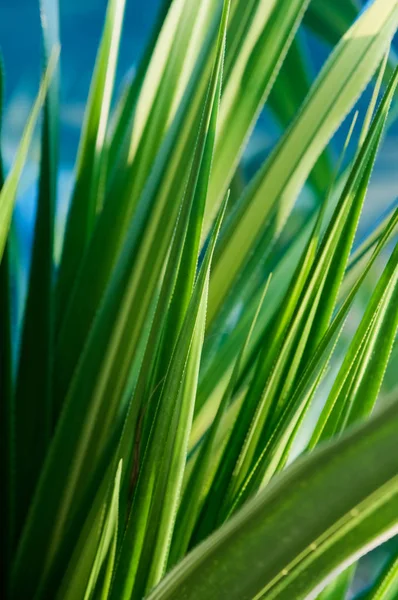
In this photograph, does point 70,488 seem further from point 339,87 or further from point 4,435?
point 339,87

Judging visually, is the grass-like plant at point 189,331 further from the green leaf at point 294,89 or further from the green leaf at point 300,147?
the green leaf at point 294,89

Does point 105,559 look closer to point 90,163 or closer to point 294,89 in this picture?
point 90,163

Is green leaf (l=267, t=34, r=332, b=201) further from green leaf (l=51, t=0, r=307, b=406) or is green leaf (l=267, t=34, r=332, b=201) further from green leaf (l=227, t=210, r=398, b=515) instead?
green leaf (l=227, t=210, r=398, b=515)

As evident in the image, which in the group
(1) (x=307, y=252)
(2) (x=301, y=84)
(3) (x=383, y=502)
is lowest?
(3) (x=383, y=502)

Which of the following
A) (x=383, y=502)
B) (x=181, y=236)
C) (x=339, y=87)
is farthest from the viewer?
(x=339, y=87)

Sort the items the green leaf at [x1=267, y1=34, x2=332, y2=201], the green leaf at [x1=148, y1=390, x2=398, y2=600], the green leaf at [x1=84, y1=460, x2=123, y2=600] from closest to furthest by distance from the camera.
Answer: the green leaf at [x1=148, y1=390, x2=398, y2=600] < the green leaf at [x1=84, y1=460, x2=123, y2=600] < the green leaf at [x1=267, y1=34, x2=332, y2=201]

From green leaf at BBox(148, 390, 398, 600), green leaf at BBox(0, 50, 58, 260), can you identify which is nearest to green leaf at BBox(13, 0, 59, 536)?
green leaf at BBox(0, 50, 58, 260)

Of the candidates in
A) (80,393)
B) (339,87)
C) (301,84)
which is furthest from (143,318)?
(301,84)

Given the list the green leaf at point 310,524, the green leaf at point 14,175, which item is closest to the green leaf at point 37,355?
the green leaf at point 14,175
